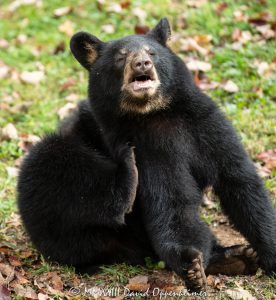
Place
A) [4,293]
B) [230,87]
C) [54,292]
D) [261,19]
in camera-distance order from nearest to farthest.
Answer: [4,293] → [54,292] → [230,87] → [261,19]

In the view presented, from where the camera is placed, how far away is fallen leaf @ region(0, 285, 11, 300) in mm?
4742

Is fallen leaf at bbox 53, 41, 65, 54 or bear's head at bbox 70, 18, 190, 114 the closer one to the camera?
bear's head at bbox 70, 18, 190, 114

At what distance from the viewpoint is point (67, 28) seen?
10.5 metres

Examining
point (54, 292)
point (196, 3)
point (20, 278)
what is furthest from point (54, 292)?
point (196, 3)

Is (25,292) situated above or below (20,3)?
above

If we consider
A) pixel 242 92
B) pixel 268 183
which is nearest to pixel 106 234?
pixel 268 183

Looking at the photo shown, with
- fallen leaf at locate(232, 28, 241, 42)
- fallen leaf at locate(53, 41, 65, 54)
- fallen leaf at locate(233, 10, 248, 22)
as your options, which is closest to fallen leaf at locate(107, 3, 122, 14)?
fallen leaf at locate(53, 41, 65, 54)

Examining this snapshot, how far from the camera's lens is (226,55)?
8.99 m

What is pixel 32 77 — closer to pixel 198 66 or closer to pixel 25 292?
pixel 198 66

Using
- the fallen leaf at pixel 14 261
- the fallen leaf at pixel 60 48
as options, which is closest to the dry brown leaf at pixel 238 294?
the fallen leaf at pixel 14 261

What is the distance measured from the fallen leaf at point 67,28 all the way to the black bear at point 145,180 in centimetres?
496

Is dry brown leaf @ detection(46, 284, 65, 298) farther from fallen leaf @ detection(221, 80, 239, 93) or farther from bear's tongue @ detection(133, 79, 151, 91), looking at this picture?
fallen leaf @ detection(221, 80, 239, 93)

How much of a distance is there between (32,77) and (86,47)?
3.83 metres

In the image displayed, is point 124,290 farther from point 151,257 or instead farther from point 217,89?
point 217,89
